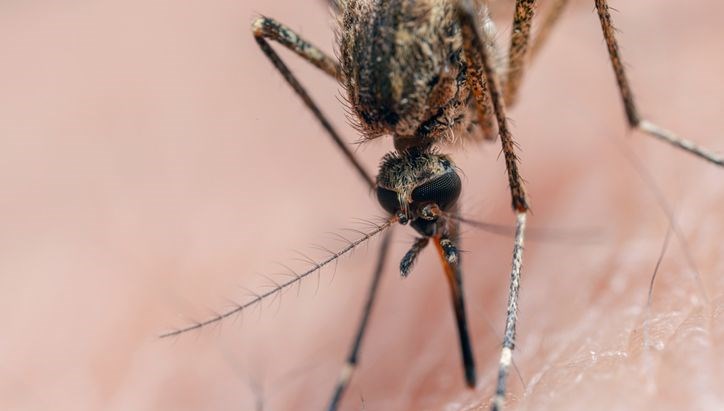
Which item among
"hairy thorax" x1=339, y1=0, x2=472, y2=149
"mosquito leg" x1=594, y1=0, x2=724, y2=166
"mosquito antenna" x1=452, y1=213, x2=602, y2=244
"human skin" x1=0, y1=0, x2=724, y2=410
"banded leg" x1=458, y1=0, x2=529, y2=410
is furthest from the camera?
"mosquito antenna" x1=452, y1=213, x2=602, y2=244

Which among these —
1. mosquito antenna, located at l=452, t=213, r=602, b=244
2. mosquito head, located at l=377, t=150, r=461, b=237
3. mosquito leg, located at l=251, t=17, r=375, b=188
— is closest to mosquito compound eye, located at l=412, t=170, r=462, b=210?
mosquito head, located at l=377, t=150, r=461, b=237

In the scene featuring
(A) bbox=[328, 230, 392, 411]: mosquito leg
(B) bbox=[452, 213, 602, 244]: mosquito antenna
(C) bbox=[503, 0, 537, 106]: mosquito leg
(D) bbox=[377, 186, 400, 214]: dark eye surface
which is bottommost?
(B) bbox=[452, 213, 602, 244]: mosquito antenna

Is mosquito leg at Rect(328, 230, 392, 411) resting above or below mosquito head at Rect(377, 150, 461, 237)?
below

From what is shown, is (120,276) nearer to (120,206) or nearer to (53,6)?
(120,206)

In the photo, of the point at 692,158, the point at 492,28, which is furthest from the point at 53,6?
the point at 692,158

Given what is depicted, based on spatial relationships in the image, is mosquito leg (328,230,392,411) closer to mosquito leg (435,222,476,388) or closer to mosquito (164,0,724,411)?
mosquito (164,0,724,411)

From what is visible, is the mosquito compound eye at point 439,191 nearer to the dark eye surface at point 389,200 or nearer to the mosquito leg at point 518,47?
the dark eye surface at point 389,200

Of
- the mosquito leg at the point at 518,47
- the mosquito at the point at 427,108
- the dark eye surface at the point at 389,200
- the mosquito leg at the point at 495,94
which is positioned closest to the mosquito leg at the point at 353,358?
the mosquito at the point at 427,108

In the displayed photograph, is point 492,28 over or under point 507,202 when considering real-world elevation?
over
